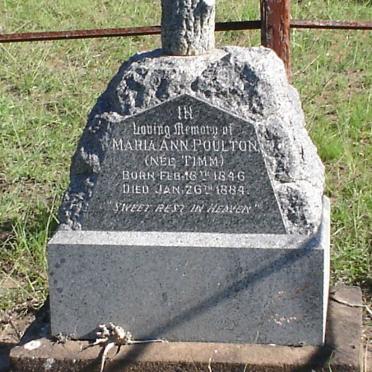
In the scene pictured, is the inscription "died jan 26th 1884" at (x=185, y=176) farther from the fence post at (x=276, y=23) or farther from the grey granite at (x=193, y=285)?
the fence post at (x=276, y=23)

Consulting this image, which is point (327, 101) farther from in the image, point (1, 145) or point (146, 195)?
point (146, 195)

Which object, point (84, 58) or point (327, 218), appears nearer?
point (327, 218)

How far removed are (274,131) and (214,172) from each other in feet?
0.76

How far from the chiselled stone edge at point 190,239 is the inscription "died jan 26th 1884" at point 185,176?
2cm

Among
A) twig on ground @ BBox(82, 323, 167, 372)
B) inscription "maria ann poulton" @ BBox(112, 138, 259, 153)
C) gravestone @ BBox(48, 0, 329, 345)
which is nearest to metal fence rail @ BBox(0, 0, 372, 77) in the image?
gravestone @ BBox(48, 0, 329, 345)

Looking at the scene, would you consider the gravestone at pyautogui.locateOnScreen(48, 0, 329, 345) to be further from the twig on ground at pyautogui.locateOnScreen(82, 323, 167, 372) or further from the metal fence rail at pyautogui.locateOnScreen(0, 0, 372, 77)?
the metal fence rail at pyautogui.locateOnScreen(0, 0, 372, 77)

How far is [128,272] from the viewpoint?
3.51 m

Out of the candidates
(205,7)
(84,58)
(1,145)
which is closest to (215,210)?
(205,7)

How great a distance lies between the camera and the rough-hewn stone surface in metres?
3.43

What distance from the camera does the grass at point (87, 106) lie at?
4.90 metres

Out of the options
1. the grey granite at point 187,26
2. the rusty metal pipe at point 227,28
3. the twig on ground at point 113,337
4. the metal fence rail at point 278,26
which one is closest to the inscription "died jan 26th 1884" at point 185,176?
the grey granite at point 187,26

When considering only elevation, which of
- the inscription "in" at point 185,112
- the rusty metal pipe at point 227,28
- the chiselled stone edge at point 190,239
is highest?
the inscription "in" at point 185,112

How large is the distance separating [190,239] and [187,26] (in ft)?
2.27

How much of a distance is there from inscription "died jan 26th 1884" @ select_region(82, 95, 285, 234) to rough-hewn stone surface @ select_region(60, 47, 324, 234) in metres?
0.03
